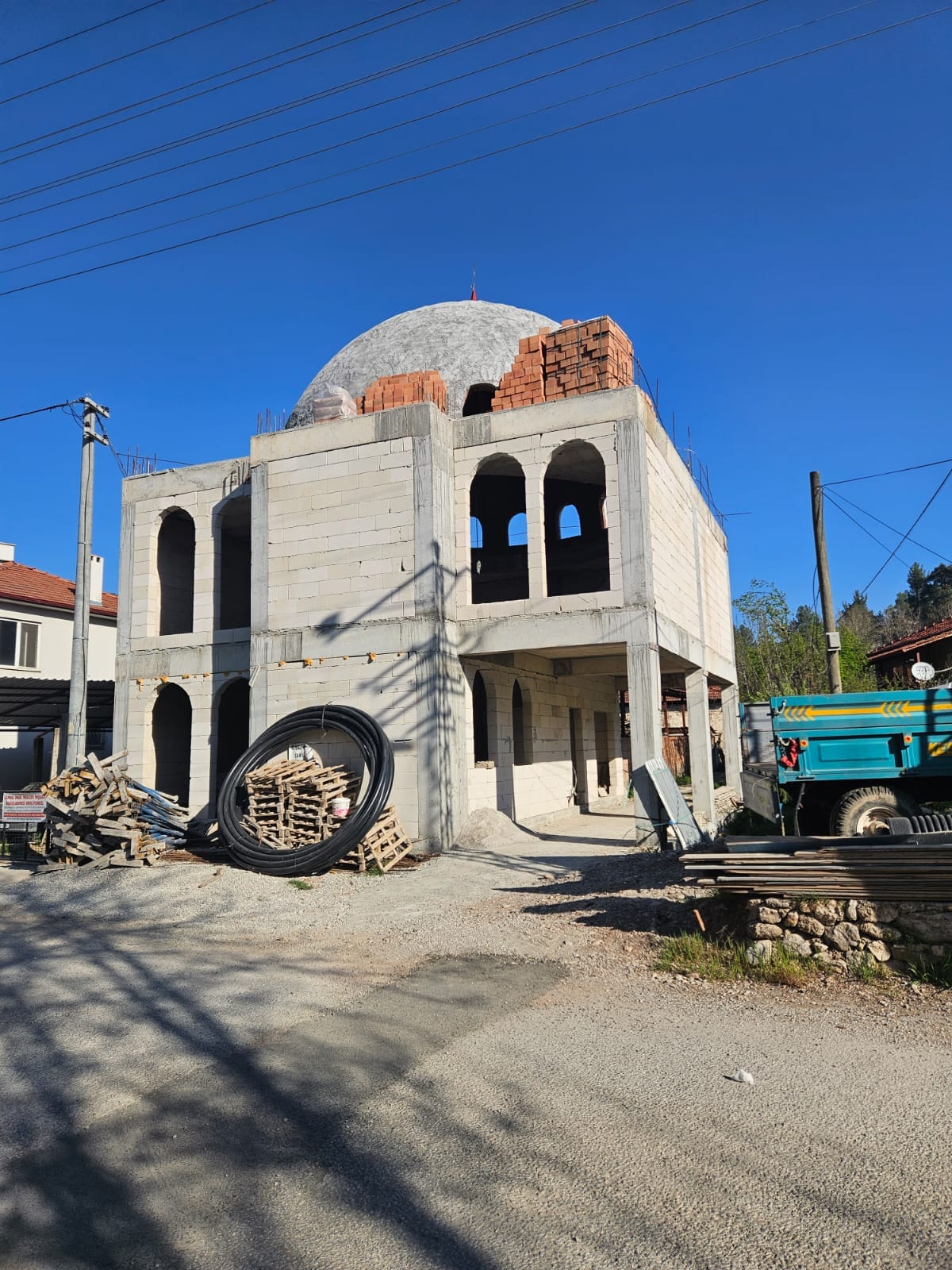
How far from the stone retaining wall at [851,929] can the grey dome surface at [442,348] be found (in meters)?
14.8

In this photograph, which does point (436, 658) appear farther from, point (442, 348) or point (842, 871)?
point (842, 871)

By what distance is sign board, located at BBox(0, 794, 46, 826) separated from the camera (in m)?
14.6

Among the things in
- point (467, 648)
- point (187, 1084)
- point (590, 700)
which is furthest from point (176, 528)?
point (187, 1084)

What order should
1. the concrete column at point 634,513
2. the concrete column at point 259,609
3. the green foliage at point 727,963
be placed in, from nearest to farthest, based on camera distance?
1. the green foliage at point 727,963
2. the concrete column at point 634,513
3. the concrete column at point 259,609

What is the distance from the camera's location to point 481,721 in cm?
1856

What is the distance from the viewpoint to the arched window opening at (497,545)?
76.9 feet

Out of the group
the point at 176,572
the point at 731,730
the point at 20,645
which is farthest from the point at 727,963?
the point at 20,645

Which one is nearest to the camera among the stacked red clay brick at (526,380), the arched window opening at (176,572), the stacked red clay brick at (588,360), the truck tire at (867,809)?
the truck tire at (867,809)

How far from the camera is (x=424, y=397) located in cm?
1794

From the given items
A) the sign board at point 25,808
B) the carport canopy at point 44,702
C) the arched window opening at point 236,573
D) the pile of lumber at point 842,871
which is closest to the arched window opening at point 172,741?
the carport canopy at point 44,702

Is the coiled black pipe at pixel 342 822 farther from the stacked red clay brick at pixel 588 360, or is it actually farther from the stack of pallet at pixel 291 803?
the stacked red clay brick at pixel 588 360

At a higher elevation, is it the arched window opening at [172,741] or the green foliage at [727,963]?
the arched window opening at [172,741]

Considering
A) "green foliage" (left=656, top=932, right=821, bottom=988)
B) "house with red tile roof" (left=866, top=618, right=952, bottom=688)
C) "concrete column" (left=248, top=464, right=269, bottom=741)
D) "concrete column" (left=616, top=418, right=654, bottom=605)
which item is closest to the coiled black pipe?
"concrete column" (left=248, top=464, right=269, bottom=741)

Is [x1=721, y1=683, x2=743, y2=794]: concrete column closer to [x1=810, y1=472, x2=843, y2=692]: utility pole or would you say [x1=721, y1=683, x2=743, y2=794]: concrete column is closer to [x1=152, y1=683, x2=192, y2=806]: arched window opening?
[x1=810, y1=472, x2=843, y2=692]: utility pole
